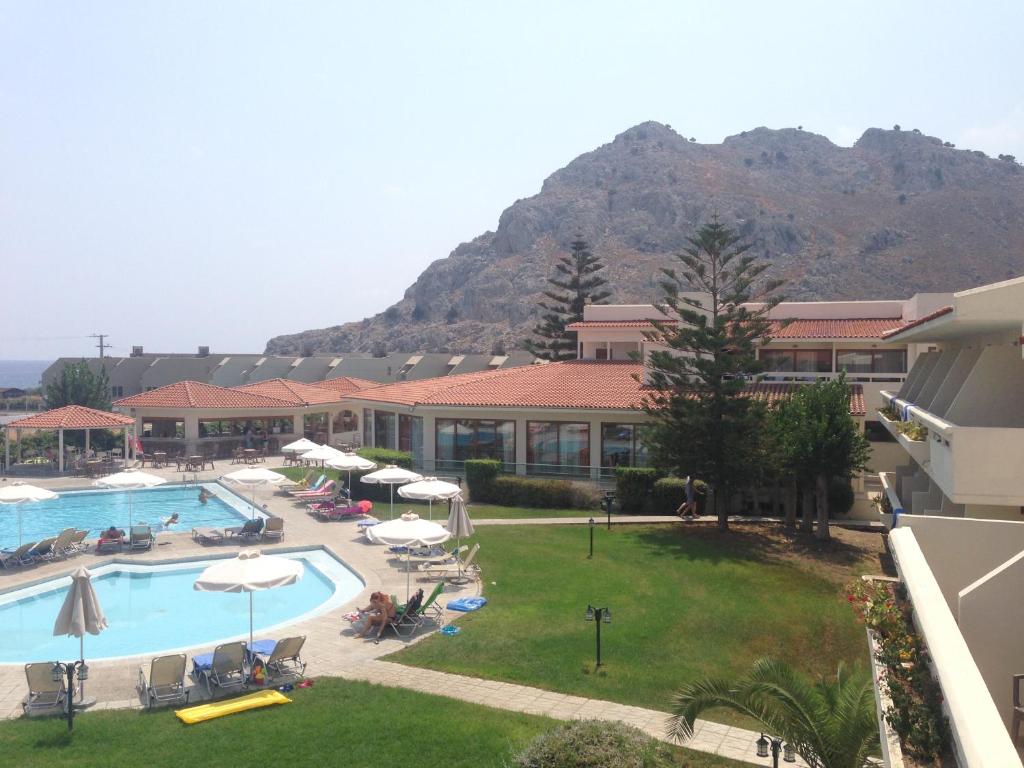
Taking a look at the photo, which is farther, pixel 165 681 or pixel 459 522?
pixel 459 522

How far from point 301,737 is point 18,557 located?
42.2 ft

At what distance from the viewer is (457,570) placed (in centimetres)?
1859

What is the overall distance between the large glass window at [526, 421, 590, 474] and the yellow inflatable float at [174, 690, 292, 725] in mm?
17833

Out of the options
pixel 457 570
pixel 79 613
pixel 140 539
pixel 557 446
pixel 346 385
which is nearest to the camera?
pixel 79 613

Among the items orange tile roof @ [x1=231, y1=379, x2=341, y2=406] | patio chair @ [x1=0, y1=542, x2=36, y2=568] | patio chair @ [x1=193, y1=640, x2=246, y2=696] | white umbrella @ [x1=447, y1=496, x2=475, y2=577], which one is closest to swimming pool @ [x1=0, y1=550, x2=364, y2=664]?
patio chair @ [x1=0, y1=542, x2=36, y2=568]

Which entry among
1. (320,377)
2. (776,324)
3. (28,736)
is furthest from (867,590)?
(320,377)

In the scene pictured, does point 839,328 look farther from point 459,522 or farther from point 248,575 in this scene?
point 248,575

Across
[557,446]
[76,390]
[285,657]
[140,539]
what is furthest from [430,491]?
[76,390]

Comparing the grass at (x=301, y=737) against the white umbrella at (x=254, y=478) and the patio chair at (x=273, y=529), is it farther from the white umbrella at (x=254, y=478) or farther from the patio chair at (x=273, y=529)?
the white umbrella at (x=254, y=478)

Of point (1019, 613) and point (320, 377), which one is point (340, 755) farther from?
point (320, 377)

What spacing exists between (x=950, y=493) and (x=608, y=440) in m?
17.5

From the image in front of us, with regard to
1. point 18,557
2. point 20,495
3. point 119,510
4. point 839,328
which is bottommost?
point 119,510

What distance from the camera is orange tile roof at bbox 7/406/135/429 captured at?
108 feet

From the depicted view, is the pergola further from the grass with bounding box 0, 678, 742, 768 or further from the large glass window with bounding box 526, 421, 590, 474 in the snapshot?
the grass with bounding box 0, 678, 742, 768
